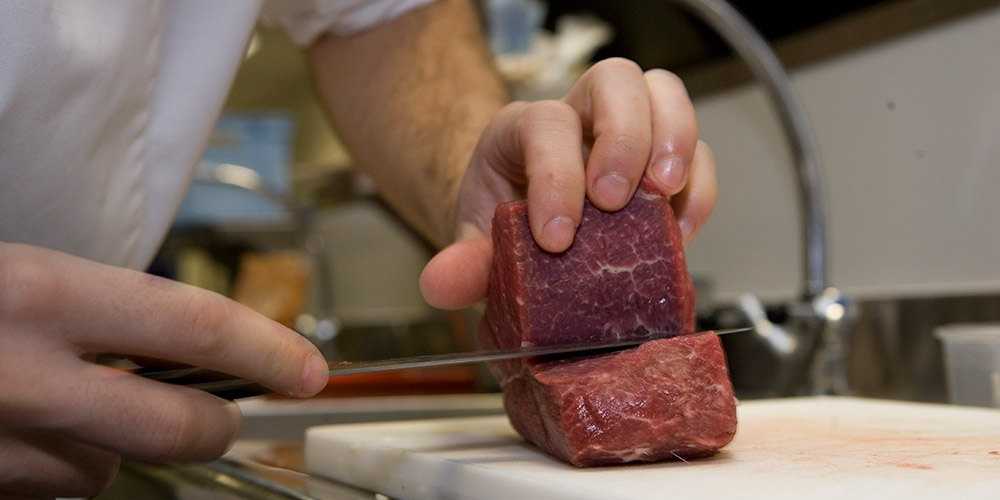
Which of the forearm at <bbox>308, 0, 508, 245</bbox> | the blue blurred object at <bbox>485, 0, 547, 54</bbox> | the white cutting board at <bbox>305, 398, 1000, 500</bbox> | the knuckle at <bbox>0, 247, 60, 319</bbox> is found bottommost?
the white cutting board at <bbox>305, 398, 1000, 500</bbox>

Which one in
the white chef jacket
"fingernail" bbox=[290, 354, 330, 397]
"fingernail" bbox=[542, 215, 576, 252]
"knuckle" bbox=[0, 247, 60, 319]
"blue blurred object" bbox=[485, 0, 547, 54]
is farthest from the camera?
"blue blurred object" bbox=[485, 0, 547, 54]

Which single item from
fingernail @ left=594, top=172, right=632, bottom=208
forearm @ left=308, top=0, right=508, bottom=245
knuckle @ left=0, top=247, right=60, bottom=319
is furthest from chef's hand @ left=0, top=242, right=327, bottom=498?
forearm @ left=308, top=0, right=508, bottom=245

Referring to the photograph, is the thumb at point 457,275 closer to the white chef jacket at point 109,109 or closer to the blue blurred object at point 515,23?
the white chef jacket at point 109,109

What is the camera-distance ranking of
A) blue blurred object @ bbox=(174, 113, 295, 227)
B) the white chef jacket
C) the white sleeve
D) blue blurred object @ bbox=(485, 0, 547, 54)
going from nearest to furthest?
the white chef jacket, the white sleeve, blue blurred object @ bbox=(485, 0, 547, 54), blue blurred object @ bbox=(174, 113, 295, 227)

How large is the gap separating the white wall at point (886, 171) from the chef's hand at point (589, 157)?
0.93 metres

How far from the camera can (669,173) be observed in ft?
3.25

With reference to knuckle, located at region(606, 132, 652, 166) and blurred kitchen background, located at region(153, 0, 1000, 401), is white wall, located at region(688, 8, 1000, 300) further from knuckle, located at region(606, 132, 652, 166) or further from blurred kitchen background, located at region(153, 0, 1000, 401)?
knuckle, located at region(606, 132, 652, 166)

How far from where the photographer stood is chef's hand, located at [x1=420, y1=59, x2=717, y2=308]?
0.94m

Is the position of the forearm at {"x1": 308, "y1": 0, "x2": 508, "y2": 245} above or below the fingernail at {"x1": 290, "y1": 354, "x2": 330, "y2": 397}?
above

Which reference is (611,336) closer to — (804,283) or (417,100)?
(417,100)

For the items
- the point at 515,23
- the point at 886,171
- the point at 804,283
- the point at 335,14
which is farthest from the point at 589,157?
the point at 515,23

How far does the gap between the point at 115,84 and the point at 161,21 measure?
12 cm

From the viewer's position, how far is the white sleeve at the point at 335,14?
1.50 meters

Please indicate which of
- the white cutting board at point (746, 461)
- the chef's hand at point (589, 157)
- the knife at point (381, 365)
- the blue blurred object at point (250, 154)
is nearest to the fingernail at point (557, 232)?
the chef's hand at point (589, 157)
